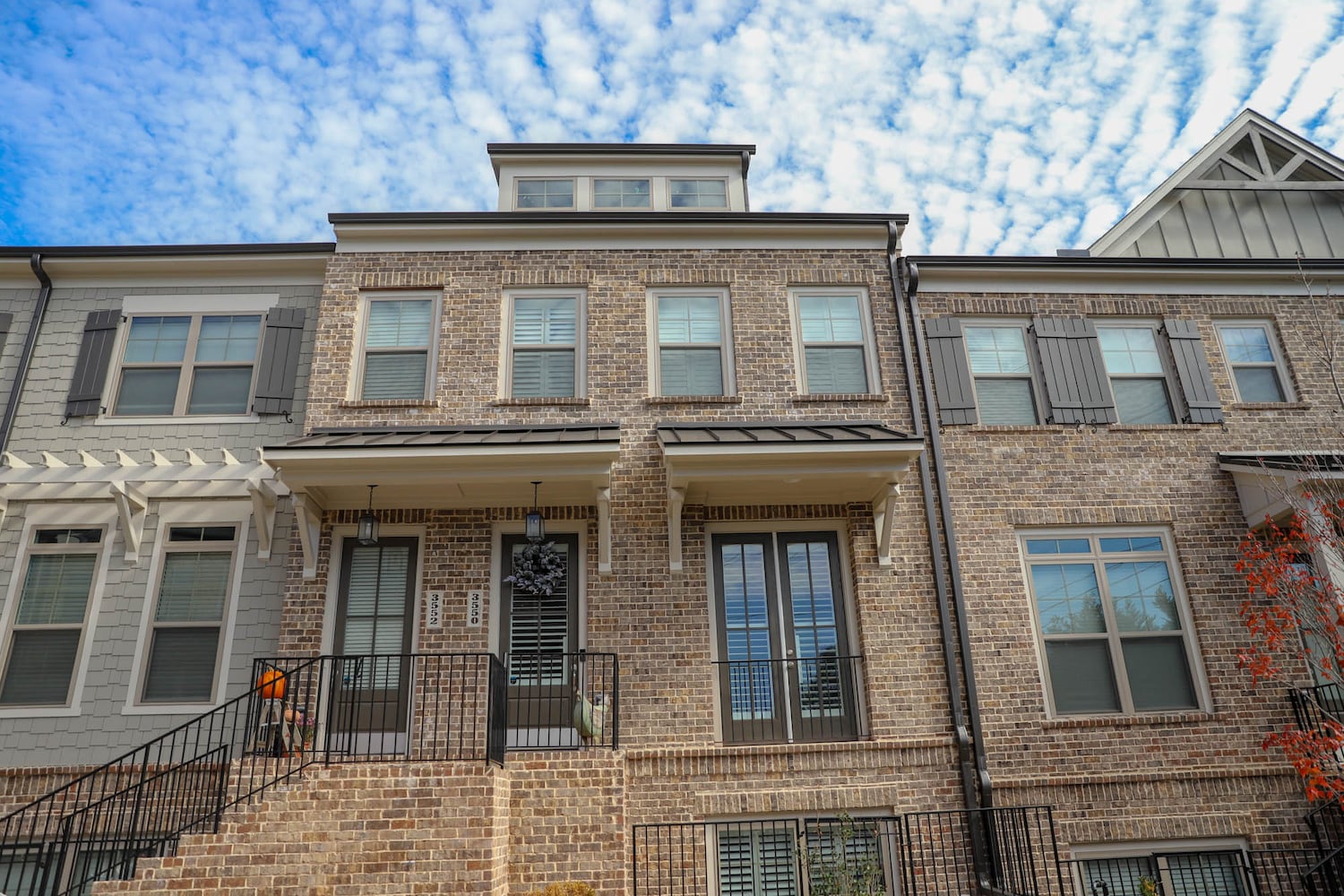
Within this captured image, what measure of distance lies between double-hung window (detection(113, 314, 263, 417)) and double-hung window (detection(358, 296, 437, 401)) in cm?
144

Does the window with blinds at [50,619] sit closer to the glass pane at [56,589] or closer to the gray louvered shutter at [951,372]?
the glass pane at [56,589]

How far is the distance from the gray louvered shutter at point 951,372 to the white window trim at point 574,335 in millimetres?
4285

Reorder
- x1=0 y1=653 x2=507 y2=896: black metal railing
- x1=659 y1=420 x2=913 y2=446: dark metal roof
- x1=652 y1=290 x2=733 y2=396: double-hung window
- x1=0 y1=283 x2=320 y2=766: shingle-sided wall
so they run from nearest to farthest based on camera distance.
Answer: x1=0 y1=653 x2=507 y2=896: black metal railing < x1=0 y1=283 x2=320 y2=766: shingle-sided wall < x1=659 y1=420 x2=913 y2=446: dark metal roof < x1=652 y1=290 x2=733 y2=396: double-hung window

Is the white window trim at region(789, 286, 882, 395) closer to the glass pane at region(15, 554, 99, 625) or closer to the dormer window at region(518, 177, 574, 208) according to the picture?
the dormer window at region(518, 177, 574, 208)

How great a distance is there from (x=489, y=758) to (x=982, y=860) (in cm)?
501

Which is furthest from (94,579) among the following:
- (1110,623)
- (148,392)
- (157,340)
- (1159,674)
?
(1159,674)

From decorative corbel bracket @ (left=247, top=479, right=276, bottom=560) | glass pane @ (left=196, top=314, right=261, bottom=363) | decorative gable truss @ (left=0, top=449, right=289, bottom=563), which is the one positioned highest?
glass pane @ (left=196, top=314, right=261, bottom=363)

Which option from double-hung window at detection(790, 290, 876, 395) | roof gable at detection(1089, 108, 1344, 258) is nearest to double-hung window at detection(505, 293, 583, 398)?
double-hung window at detection(790, 290, 876, 395)

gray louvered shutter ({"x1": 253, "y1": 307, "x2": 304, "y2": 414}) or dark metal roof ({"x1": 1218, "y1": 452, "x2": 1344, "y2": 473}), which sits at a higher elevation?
gray louvered shutter ({"x1": 253, "y1": 307, "x2": 304, "y2": 414})

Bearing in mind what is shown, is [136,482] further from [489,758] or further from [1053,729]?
[1053,729]

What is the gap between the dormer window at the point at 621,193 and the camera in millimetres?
13133

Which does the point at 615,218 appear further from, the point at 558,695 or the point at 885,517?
the point at 558,695

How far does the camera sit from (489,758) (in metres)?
7.34

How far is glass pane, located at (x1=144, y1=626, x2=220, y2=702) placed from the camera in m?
9.17
